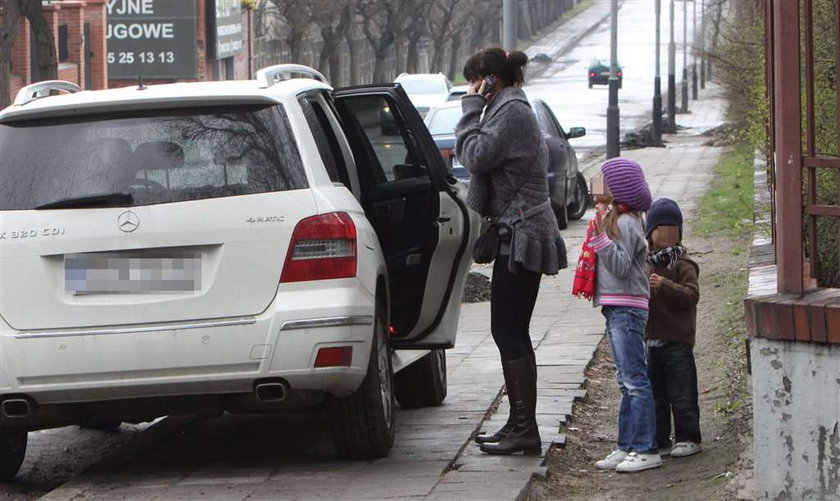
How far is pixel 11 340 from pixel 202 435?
1.81 metres

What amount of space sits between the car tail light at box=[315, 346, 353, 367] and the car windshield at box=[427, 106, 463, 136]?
1374cm

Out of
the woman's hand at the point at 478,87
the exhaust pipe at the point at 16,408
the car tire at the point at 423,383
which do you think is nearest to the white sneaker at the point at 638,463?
the car tire at the point at 423,383

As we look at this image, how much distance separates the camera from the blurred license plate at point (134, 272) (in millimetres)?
6000

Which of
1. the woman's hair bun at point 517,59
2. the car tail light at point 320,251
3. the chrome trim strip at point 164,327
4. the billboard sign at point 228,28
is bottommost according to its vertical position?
the chrome trim strip at point 164,327

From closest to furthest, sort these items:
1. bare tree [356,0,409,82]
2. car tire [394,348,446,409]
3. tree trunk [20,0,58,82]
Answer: car tire [394,348,446,409]
tree trunk [20,0,58,82]
bare tree [356,0,409,82]

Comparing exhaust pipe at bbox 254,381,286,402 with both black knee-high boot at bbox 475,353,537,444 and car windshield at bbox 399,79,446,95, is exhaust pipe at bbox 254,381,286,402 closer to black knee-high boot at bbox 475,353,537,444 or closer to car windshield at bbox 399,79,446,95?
black knee-high boot at bbox 475,353,537,444

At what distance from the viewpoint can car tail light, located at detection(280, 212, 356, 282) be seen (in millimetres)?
6051

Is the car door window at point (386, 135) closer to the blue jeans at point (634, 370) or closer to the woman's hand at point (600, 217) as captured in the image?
the woman's hand at point (600, 217)

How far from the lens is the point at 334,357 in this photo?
6043 millimetres

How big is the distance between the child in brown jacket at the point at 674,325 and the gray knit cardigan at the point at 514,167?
0.45 m

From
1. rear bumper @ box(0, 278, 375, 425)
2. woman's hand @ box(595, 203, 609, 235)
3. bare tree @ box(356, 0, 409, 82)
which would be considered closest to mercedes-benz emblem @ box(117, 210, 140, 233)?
Result: rear bumper @ box(0, 278, 375, 425)

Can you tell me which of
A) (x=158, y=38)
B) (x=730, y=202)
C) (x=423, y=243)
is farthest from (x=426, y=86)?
(x=423, y=243)

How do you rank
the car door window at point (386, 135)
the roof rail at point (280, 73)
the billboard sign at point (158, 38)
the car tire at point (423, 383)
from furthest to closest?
the billboard sign at point (158, 38) < the car tire at point (423, 383) < the car door window at point (386, 135) < the roof rail at point (280, 73)

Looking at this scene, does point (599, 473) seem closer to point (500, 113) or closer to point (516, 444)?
point (516, 444)
